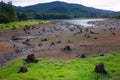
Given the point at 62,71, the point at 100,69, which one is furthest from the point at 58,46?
the point at 100,69

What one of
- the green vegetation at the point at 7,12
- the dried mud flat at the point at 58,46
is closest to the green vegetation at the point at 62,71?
the dried mud flat at the point at 58,46

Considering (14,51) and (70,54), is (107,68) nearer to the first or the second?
(70,54)

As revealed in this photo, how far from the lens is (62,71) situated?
3381cm

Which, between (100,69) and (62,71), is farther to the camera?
(62,71)

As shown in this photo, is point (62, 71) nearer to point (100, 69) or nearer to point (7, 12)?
point (100, 69)

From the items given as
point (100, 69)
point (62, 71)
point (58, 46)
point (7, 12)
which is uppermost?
point (7, 12)

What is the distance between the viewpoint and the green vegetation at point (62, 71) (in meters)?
31.6

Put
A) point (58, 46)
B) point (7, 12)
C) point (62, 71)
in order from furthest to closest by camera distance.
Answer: point (7, 12) → point (58, 46) → point (62, 71)

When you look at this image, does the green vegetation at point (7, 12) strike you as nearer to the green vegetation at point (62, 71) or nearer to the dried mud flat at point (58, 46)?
the dried mud flat at point (58, 46)

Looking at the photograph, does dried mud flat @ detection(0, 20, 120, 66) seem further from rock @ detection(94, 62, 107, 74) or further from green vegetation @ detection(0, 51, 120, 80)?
rock @ detection(94, 62, 107, 74)

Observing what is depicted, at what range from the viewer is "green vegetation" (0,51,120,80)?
31562 mm

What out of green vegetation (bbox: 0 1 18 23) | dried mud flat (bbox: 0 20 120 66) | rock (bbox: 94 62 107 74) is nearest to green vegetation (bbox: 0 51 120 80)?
rock (bbox: 94 62 107 74)

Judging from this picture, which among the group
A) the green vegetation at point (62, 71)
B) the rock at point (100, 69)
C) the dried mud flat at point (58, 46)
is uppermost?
the rock at point (100, 69)

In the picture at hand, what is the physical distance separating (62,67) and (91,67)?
3821 millimetres
